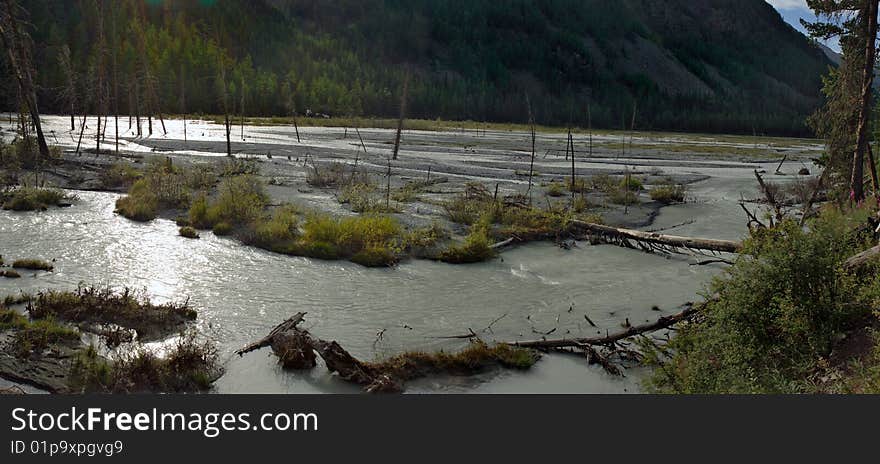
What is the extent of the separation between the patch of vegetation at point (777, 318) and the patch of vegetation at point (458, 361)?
243 cm

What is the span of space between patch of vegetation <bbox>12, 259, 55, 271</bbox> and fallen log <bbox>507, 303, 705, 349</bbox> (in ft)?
35.3

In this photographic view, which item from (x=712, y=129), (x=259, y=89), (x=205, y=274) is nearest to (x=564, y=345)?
(x=205, y=274)

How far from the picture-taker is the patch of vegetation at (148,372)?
8961 mm

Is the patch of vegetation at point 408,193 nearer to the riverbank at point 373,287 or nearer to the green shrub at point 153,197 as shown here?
the riverbank at point 373,287

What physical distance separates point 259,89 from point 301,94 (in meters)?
8.57

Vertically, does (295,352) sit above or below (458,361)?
above

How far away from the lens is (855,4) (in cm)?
1995

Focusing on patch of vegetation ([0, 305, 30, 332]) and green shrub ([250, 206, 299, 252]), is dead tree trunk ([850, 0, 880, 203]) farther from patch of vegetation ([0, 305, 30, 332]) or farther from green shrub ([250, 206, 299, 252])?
patch of vegetation ([0, 305, 30, 332])

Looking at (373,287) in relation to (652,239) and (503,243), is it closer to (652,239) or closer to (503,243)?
(503,243)

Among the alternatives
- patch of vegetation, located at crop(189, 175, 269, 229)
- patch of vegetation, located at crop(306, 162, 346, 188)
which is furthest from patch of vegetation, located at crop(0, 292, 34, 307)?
patch of vegetation, located at crop(306, 162, 346, 188)

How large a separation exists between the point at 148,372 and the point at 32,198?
16517 mm

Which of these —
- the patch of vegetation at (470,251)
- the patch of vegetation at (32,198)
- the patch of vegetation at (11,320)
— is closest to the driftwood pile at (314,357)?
the patch of vegetation at (11,320)

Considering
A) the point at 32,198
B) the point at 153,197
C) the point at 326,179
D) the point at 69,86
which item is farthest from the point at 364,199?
the point at 69,86

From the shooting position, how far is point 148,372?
930 centimetres
